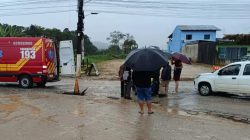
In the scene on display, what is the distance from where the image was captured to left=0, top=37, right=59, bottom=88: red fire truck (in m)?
20.6

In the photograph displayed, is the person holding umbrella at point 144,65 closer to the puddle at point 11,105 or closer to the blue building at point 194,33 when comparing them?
the puddle at point 11,105

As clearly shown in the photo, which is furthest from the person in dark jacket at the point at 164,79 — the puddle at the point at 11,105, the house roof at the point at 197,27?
the house roof at the point at 197,27

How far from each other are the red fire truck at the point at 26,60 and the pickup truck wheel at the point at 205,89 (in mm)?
7204

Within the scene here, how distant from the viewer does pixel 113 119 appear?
11.8m

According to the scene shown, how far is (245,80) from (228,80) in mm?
819

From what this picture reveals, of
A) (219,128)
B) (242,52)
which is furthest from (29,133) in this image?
(242,52)

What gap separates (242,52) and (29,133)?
140 ft

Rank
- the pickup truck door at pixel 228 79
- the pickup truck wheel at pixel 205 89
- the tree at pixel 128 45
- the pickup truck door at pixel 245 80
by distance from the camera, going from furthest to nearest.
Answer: the tree at pixel 128 45
the pickup truck wheel at pixel 205 89
the pickup truck door at pixel 228 79
the pickup truck door at pixel 245 80

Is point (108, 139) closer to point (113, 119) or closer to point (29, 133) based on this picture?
point (29, 133)

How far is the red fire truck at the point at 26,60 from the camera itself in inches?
810

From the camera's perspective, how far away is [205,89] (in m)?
18.5

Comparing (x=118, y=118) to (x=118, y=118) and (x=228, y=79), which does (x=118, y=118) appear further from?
(x=228, y=79)

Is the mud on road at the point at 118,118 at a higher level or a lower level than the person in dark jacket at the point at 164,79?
lower

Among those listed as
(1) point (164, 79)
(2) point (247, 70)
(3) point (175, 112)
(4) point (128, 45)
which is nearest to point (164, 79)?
(1) point (164, 79)
